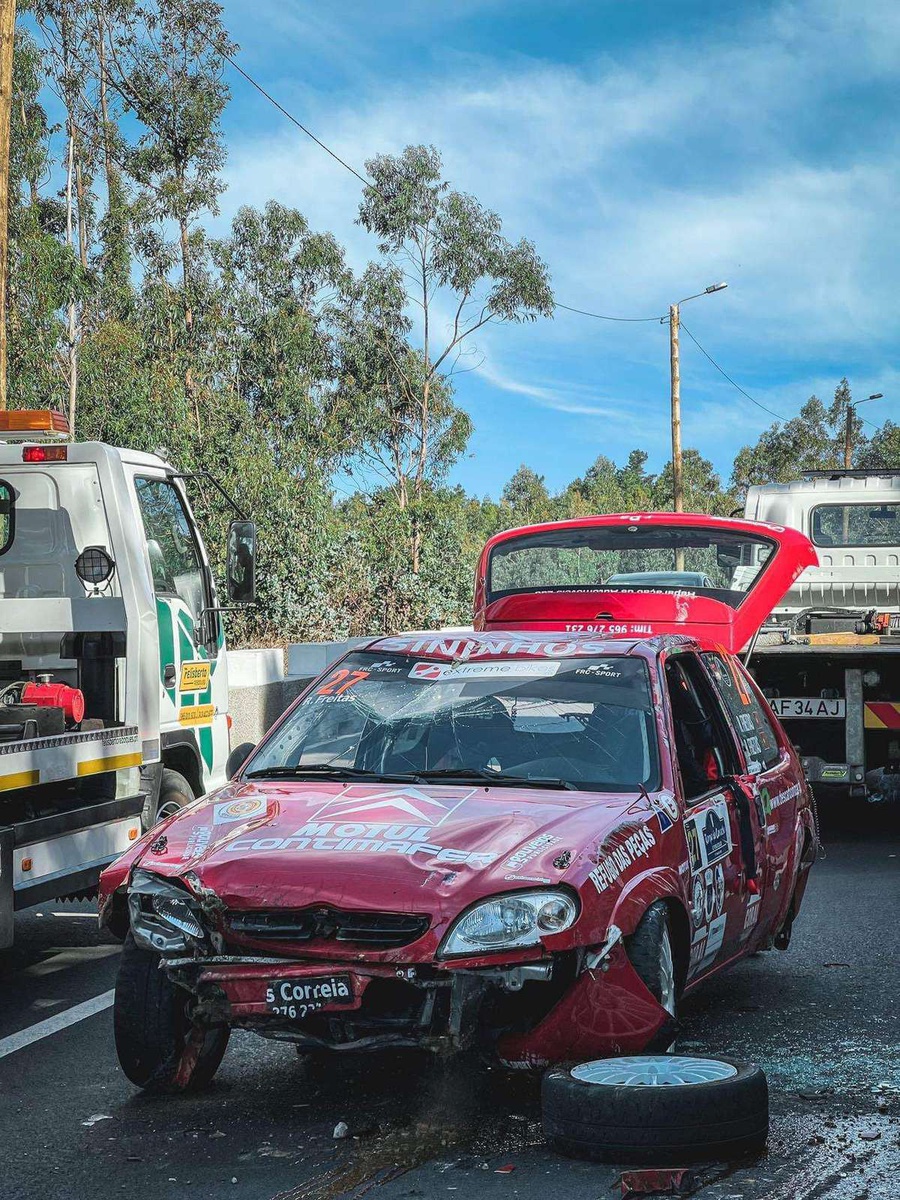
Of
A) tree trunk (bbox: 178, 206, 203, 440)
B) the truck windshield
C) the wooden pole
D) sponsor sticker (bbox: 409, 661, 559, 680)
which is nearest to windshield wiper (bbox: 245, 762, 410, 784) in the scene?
the truck windshield

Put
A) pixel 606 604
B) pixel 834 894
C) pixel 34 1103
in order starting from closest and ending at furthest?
pixel 34 1103 → pixel 834 894 → pixel 606 604

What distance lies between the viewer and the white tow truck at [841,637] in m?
11.0

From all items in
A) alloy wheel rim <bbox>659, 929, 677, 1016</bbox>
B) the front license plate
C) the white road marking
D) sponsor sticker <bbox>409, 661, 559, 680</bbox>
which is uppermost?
sponsor sticker <bbox>409, 661, 559, 680</bbox>

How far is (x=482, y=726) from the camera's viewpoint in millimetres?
5641

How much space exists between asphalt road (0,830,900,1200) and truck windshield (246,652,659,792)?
41.1 inches

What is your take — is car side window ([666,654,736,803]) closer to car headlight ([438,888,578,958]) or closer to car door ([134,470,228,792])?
car headlight ([438,888,578,958])

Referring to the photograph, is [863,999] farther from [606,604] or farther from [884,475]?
[884,475]

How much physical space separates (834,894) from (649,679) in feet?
12.8

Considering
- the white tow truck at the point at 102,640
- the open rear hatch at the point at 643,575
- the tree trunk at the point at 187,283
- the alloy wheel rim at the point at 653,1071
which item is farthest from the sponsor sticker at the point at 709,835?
the tree trunk at the point at 187,283

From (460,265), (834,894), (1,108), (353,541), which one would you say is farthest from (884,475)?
(460,265)

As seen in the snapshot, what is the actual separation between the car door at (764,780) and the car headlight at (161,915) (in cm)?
242

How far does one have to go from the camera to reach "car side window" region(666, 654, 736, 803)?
5731 millimetres

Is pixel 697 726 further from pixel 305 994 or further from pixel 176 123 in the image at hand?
pixel 176 123

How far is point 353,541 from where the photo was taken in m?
28.6
